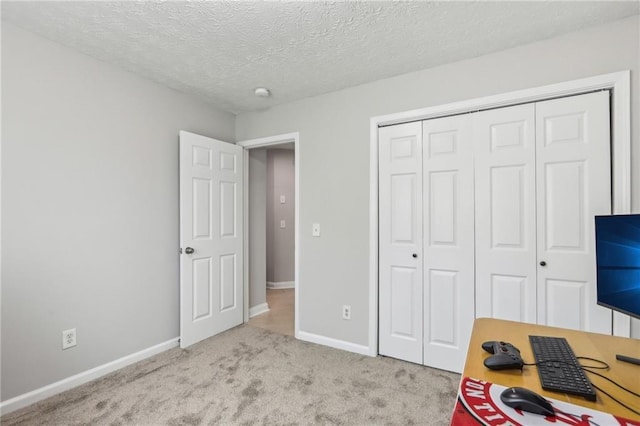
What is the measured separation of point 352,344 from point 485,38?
8.36ft

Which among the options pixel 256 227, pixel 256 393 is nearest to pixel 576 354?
pixel 256 393

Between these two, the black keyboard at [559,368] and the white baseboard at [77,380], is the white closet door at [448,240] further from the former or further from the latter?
the white baseboard at [77,380]

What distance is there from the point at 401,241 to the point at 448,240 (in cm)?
37

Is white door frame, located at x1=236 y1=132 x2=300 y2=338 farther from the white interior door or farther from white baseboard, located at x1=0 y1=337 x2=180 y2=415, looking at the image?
white baseboard, located at x1=0 y1=337 x2=180 y2=415

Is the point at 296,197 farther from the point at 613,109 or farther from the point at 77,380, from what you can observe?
the point at 613,109

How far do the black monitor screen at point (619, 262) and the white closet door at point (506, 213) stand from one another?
880 mm

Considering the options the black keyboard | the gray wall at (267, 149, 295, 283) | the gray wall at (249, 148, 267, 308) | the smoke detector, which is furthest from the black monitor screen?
the gray wall at (267, 149, 295, 283)

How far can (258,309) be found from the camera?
153 inches

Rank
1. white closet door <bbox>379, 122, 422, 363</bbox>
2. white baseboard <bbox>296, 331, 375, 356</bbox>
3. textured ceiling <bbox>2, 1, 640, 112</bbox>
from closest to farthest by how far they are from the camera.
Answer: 1. textured ceiling <bbox>2, 1, 640, 112</bbox>
2. white closet door <bbox>379, 122, 422, 363</bbox>
3. white baseboard <bbox>296, 331, 375, 356</bbox>

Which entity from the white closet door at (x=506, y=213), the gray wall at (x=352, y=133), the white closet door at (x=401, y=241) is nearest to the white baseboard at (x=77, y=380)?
the gray wall at (x=352, y=133)

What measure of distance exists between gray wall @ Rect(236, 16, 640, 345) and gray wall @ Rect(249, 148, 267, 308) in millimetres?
519

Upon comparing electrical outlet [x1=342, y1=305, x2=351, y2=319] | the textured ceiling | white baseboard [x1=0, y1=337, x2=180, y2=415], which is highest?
the textured ceiling

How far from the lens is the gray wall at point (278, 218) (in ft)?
17.6

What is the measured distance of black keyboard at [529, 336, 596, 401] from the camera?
817 mm
